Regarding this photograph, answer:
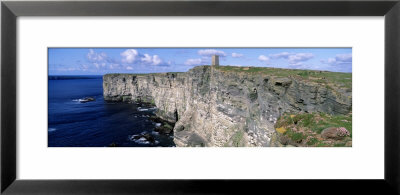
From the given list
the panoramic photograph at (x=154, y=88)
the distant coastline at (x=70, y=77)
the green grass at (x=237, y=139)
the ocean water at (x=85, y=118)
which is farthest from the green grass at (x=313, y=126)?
the distant coastline at (x=70, y=77)

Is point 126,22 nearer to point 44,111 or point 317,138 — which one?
point 44,111

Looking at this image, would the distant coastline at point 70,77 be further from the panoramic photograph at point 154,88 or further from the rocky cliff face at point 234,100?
the rocky cliff face at point 234,100

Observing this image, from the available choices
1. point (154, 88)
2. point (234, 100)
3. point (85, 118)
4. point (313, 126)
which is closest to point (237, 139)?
point (234, 100)

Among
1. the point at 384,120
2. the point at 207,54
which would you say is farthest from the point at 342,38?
the point at 207,54

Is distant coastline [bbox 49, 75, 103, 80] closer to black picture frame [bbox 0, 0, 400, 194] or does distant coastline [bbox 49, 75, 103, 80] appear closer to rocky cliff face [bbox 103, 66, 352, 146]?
rocky cliff face [bbox 103, 66, 352, 146]

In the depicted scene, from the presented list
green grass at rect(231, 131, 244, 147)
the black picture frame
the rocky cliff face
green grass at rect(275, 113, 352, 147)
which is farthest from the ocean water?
green grass at rect(231, 131, 244, 147)

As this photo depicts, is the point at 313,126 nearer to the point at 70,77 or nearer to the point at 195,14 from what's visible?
the point at 195,14
